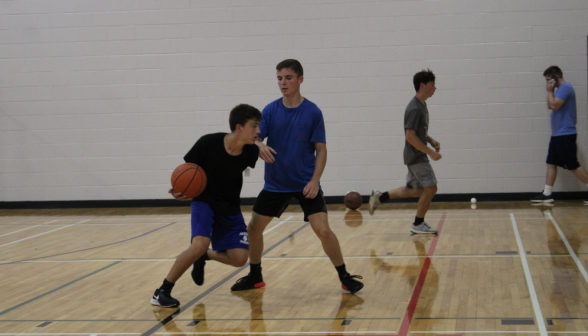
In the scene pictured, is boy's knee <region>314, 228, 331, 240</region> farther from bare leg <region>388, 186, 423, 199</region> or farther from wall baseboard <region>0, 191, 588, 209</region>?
wall baseboard <region>0, 191, 588, 209</region>

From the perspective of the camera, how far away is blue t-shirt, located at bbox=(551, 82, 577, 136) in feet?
29.5

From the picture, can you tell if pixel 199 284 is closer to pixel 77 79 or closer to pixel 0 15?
pixel 77 79

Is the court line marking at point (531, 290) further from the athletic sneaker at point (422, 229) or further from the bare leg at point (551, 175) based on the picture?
the bare leg at point (551, 175)

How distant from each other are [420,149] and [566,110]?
12.2 ft

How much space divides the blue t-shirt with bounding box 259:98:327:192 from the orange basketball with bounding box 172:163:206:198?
54 centimetres

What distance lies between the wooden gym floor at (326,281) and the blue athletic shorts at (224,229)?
416 millimetres

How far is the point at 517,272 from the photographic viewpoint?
4.98 m

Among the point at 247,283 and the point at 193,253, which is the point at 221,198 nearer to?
the point at 193,253

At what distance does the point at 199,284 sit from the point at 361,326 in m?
1.35

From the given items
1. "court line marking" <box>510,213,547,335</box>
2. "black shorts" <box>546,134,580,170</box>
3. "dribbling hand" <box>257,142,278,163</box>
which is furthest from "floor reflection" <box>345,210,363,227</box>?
"dribbling hand" <box>257,142,278,163</box>

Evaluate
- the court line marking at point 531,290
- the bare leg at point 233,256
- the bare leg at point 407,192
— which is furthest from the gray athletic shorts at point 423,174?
the bare leg at point 233,256

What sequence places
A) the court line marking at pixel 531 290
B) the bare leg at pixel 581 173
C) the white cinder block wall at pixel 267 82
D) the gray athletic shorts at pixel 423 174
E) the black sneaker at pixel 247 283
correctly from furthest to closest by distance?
the white cinder block wall at pixel 267 82 < the bare leg at pixel 581 173 < the gray athletic shorts at pixel 423 174 < the black sneaker at pixel 247 283 < the court line marking at pixel 531 290

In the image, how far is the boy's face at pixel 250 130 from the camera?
417 centimetres

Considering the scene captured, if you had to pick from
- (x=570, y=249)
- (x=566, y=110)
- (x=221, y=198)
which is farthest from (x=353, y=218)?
(x=221, y=198)
